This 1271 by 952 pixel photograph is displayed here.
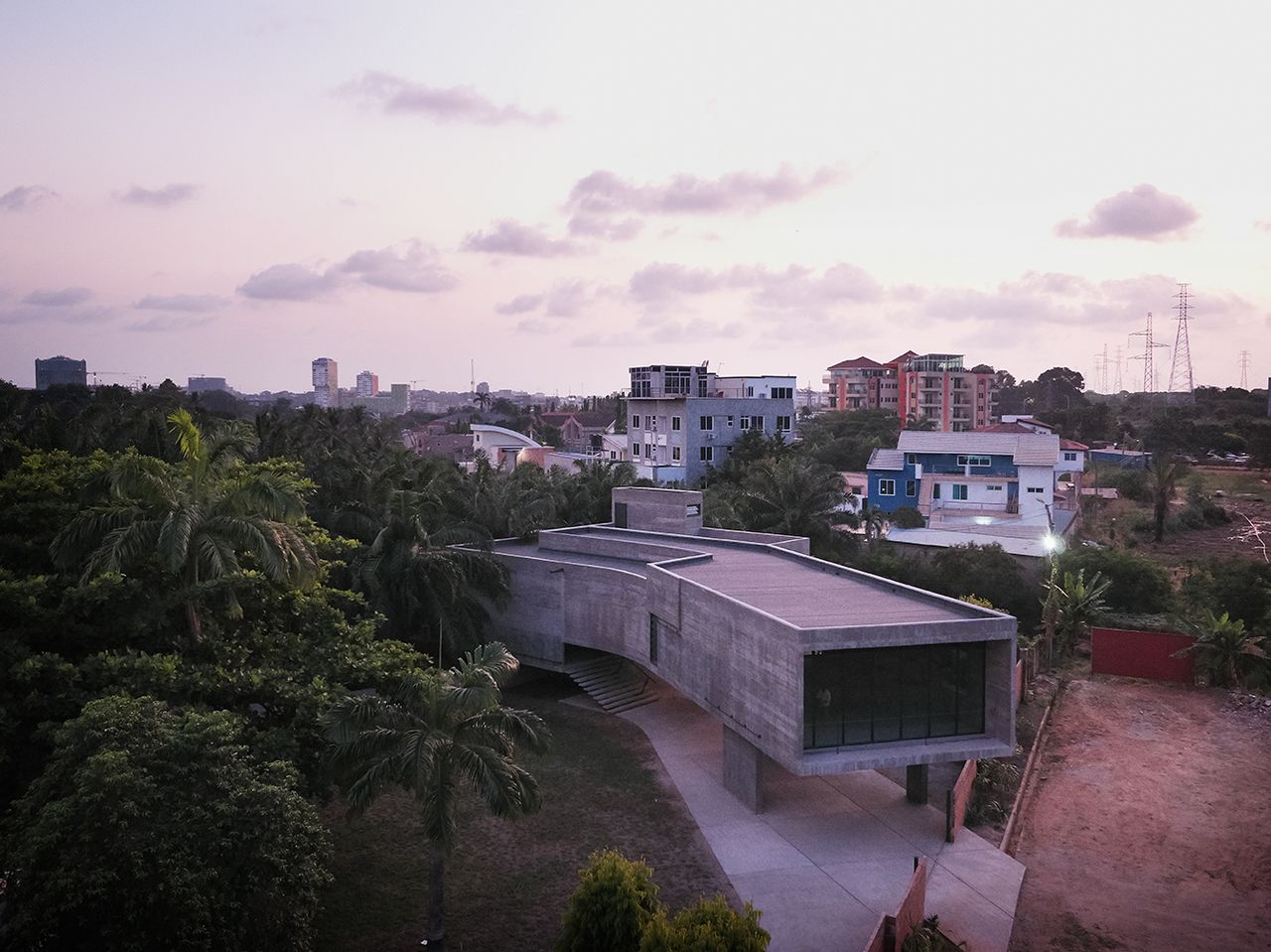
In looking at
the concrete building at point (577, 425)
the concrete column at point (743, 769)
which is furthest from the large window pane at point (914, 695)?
the concrete building at point (577, 425)

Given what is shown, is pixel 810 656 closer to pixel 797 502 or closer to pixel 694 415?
pixel 797 502

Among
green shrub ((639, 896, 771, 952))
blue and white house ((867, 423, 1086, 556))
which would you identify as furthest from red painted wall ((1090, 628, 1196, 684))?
green shrub ((639, 896, 771, 952))

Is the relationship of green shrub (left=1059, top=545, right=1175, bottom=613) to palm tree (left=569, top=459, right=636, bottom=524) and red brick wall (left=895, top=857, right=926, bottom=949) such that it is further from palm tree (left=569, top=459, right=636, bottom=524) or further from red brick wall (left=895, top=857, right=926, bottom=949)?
red brick wall (left=895, top=857, right=926, bottom=949)

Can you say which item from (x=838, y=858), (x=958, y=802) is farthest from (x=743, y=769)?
(x=958, y=802)

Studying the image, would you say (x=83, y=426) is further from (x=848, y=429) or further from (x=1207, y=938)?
(x=848, y=429)

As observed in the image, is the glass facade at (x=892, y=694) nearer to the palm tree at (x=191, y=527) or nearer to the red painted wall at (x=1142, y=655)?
the palm tree at (x=191, y=527)

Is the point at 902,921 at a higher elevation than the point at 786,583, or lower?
lower
